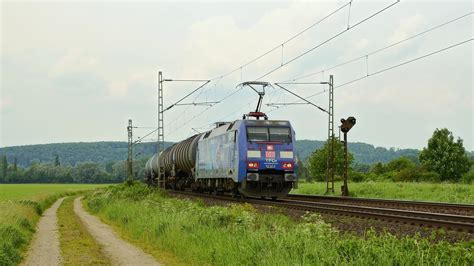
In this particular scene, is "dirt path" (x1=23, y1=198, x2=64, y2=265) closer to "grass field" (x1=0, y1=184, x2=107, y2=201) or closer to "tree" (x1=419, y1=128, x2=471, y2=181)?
"grass field" (x1=0, y1=184, x2=107, y2=201)

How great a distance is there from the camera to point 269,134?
2803 centimetres

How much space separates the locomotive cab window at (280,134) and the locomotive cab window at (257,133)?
0.97ft

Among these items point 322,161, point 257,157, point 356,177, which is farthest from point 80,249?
point 322,161

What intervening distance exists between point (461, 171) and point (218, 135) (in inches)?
3127

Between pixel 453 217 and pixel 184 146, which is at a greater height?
pixel 184 146

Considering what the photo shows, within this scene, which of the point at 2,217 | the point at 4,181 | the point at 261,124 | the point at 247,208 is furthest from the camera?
the point at 4,181

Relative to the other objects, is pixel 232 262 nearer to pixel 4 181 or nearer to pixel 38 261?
pixel 38 261

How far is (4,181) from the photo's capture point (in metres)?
171

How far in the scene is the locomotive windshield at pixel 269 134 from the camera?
1093 inches

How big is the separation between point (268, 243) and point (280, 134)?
17178 mm

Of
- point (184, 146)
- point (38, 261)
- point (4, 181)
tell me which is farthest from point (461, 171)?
point (4, 181)

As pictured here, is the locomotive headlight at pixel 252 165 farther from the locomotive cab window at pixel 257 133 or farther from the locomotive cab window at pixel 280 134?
the locomotive cab window at pixel 280 134

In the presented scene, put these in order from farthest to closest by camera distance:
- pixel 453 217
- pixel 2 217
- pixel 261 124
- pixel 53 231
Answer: pixel 261 124 < pixel 53 231 < pixel 2 217 < pixel 453 217

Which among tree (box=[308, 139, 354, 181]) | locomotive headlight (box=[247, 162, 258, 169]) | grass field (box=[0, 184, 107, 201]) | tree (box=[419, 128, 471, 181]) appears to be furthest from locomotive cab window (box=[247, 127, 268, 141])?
tree (box=[419, 128, 471, 181])
